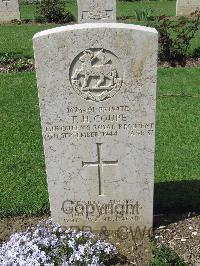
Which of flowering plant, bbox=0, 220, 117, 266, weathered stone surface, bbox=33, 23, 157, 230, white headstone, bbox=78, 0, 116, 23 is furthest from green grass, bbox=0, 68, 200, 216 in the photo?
white headstone, bbox=78, 0, 116, 23

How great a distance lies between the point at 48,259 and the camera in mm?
4031

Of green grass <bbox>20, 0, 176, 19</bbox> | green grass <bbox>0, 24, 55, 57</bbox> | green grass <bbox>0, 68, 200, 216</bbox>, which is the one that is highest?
green grass <bbox>20, 0, 176, 19</bbox>

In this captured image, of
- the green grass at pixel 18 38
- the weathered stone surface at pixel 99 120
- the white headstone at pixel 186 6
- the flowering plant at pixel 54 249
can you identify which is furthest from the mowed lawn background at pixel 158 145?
the white headstone at pixel 186 6

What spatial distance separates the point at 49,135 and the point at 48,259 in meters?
1.13

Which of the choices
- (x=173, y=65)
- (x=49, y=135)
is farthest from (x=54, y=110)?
(x=173, y=65)

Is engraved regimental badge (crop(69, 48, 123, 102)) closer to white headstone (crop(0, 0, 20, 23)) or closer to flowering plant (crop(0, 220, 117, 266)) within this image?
flowering plant (crop(0, 220, 117, 266))

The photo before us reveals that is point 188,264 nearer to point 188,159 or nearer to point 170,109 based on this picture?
point 188,159

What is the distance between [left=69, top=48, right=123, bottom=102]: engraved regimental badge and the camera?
3.91 m

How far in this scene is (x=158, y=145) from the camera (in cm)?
679

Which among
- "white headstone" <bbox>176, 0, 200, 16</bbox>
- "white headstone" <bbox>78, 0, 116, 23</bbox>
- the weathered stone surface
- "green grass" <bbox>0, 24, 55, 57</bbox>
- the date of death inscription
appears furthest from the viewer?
"white headstone" <bbox>176, 0, 200, 16</bbox>

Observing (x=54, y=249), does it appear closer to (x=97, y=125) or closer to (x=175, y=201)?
(x=97, y=125)

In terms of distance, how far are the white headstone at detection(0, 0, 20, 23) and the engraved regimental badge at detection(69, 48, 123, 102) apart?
12.9 metres

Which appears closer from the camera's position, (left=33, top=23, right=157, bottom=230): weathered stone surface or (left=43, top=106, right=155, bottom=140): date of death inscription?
(left=33, top=23, right=157, bottom=230): weathered stone surface

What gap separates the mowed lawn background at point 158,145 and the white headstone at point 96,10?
239 centimetres
